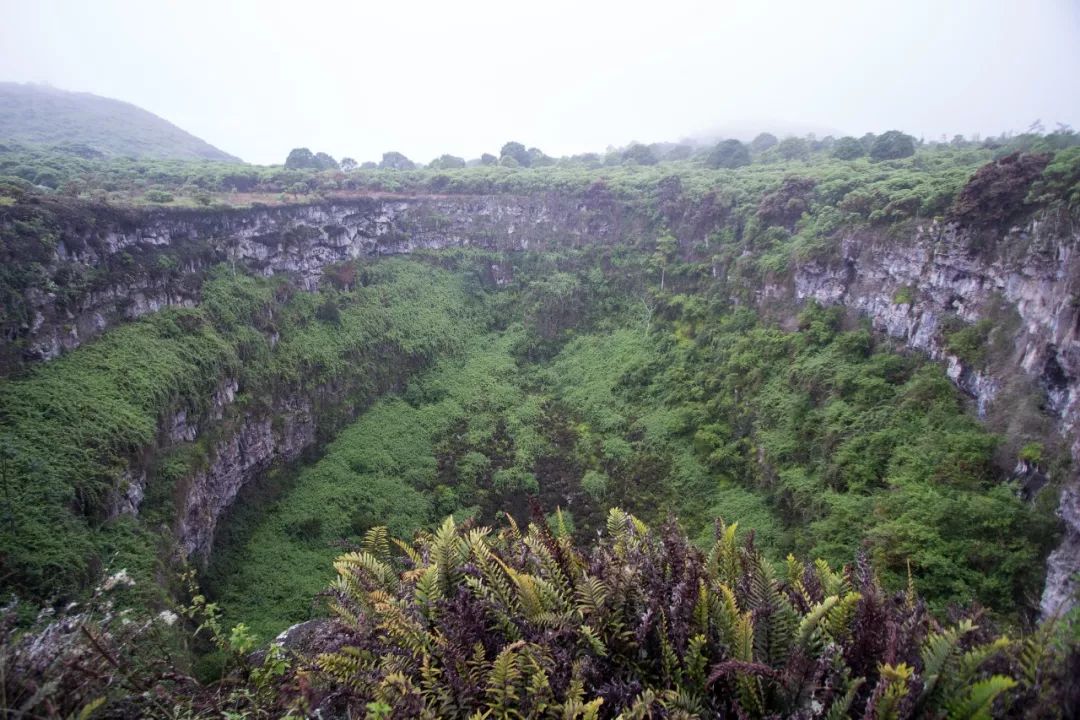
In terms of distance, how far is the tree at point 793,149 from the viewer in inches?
1858

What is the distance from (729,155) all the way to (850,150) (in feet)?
33.7

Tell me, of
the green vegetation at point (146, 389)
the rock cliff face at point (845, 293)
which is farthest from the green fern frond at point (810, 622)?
the green vegetation at point (146, 389)

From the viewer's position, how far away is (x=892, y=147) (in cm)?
3700

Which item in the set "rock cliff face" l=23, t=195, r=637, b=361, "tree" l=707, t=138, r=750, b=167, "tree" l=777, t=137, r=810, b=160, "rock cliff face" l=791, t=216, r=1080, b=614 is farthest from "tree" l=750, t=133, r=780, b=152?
"rock cliff face" l=791, t=216, r=1080, b=614

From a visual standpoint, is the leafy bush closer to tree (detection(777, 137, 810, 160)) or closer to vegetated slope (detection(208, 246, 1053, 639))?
vegetated slope (detection(208, 246, 1053, 639))

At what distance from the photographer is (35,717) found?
319cm

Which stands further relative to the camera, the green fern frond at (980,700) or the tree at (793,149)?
the tree at (793,149)

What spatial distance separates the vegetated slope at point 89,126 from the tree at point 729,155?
1913 inches

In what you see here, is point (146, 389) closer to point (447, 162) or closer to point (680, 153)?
point (447, 162)

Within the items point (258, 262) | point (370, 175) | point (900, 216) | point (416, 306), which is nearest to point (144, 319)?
point (258, 262)

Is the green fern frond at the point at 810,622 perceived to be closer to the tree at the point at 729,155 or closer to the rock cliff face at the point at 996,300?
the rock cliff face at the point at 996,300

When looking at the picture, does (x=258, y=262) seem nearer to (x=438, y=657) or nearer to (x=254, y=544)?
(x=254, y=544)

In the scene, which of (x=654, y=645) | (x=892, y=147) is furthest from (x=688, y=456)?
(x=892, y=147)

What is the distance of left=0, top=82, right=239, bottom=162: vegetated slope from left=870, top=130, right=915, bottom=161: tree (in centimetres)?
5708
